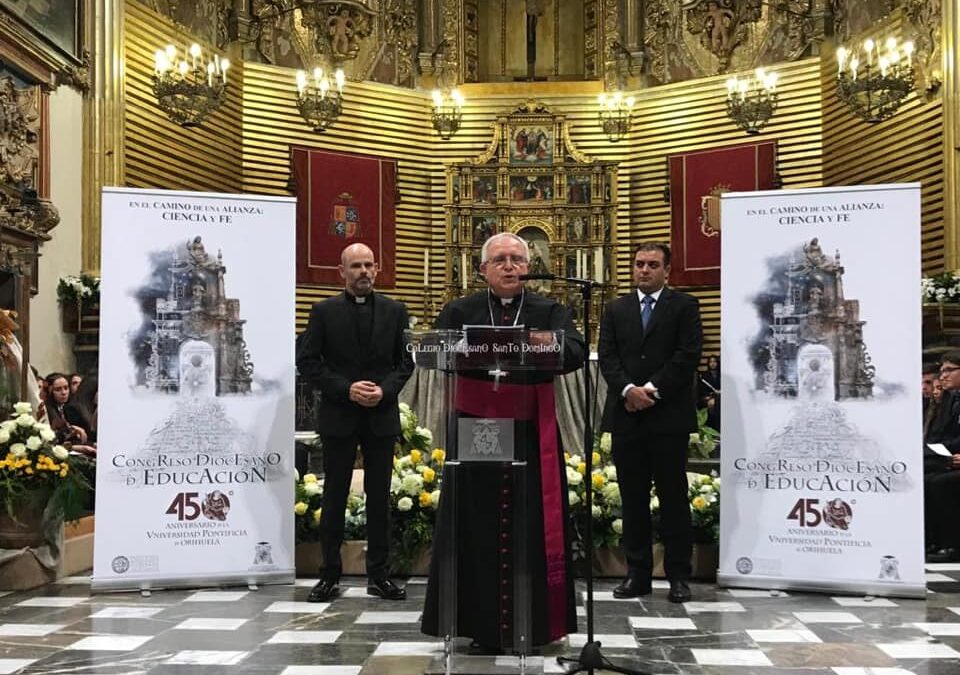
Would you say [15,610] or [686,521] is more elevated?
[686,521]

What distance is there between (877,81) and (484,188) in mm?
5302

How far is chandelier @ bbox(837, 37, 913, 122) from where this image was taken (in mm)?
10922

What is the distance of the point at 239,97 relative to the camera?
13844 millimetres

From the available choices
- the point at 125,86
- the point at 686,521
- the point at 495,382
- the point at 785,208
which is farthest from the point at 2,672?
the point at 125,86

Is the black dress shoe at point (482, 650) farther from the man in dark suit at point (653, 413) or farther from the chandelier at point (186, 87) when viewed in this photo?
the chandelier at point (186, 87)

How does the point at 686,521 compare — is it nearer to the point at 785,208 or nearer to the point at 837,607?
the point at 837,607

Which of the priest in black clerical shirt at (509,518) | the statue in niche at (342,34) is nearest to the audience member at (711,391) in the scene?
the statue in niche at (342,34)

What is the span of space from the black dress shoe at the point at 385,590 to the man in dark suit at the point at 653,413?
3.29 feet

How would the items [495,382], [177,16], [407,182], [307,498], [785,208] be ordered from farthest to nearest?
1. [407,182]
2. [177,16]
3. [307,498]
4. [785,208]
5. [495,382]

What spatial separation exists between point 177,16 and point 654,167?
20.6 feet

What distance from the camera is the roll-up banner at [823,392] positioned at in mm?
5199

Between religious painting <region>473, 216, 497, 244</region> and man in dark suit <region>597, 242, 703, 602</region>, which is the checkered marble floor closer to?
man in dark suit <region>597, 242, 703, 602</region>

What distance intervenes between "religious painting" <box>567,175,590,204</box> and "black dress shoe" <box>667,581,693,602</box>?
32.0 ft

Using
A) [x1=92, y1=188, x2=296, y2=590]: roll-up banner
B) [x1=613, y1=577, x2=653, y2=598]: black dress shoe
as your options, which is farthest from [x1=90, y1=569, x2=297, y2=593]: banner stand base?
[x1=613, y1=577, x2=653, y2=598]: black dress shoe
